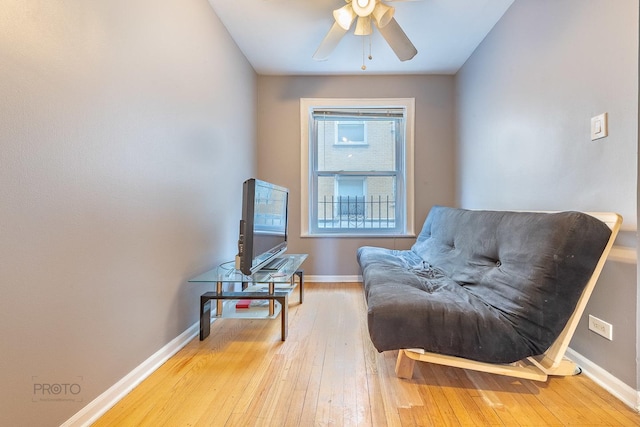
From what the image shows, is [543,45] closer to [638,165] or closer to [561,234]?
[638,165]

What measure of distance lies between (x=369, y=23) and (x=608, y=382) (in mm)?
2527

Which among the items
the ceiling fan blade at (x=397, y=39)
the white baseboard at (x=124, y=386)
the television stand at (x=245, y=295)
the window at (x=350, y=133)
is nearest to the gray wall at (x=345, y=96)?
the window at (x=350, y=133)

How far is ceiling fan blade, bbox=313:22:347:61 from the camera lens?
1.97m

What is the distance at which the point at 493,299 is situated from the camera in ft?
4.43

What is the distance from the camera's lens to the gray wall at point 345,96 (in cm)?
316

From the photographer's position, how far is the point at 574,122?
4.84 feet

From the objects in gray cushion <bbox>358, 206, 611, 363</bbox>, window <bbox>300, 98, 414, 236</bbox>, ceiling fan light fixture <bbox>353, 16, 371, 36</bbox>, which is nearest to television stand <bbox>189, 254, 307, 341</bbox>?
gray cushion <bbox>358, 206, 611, 363</bbox>

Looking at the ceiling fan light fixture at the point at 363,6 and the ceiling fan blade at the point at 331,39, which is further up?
the ceiling fan light fixture at the point at 363,6

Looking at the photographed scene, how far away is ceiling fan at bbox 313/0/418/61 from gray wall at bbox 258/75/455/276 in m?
1.00

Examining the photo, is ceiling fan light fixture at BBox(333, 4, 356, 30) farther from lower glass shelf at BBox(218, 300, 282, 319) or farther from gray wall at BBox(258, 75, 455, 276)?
lower glass shelf at BBox(218, 300, 282, 319)

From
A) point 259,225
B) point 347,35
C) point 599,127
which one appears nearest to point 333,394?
point 259,225

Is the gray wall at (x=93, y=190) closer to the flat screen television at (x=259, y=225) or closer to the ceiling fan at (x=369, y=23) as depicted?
the flat screen television at (x=259, y=225)

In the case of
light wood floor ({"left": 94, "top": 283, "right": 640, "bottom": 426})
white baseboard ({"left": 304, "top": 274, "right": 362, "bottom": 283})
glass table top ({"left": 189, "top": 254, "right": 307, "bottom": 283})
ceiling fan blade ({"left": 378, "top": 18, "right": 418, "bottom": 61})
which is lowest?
light wood floor ({"left": 94, "top": 283, "right": 640, "bottom": 426})

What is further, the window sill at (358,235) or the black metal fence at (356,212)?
the black metal fence at (356,212)
